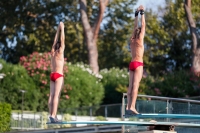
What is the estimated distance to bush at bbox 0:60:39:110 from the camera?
124 feet

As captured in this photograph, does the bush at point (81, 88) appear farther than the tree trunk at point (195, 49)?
Yes

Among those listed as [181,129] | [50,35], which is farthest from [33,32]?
[181,129]

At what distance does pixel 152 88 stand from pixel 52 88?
22736 mm

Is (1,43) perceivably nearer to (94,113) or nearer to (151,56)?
(151,56)

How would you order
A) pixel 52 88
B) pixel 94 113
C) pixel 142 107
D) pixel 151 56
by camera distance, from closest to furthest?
pixel 52 88, pixel 142 107, pixel 94 113, pixel 151 56

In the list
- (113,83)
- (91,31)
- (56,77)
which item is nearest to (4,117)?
(56,77)

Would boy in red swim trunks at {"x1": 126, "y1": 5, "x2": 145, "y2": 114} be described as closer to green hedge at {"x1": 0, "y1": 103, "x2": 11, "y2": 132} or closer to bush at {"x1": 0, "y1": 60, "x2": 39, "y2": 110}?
green hedge at {"x1": 0, "y1": 103, "x2": 11, "y2": 132}

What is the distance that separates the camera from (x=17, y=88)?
3772cm

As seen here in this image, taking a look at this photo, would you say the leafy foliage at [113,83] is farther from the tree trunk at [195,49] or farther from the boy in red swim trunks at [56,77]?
the boy in red swim trunks at [56,77]

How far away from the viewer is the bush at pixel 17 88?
3775 centimetres

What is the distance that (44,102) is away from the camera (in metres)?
38.8

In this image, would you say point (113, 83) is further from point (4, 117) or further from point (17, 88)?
point (4, 117)

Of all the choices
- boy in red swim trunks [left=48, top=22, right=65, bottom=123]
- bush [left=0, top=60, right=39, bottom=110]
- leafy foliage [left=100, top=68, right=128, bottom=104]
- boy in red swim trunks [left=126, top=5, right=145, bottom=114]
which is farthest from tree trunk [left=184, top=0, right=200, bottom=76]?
boy in red swim trunks [left=126, top=5, right=145, bottom=114]

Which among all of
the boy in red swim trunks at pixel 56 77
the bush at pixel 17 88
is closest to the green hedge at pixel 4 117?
the bush at pixel 17 88
